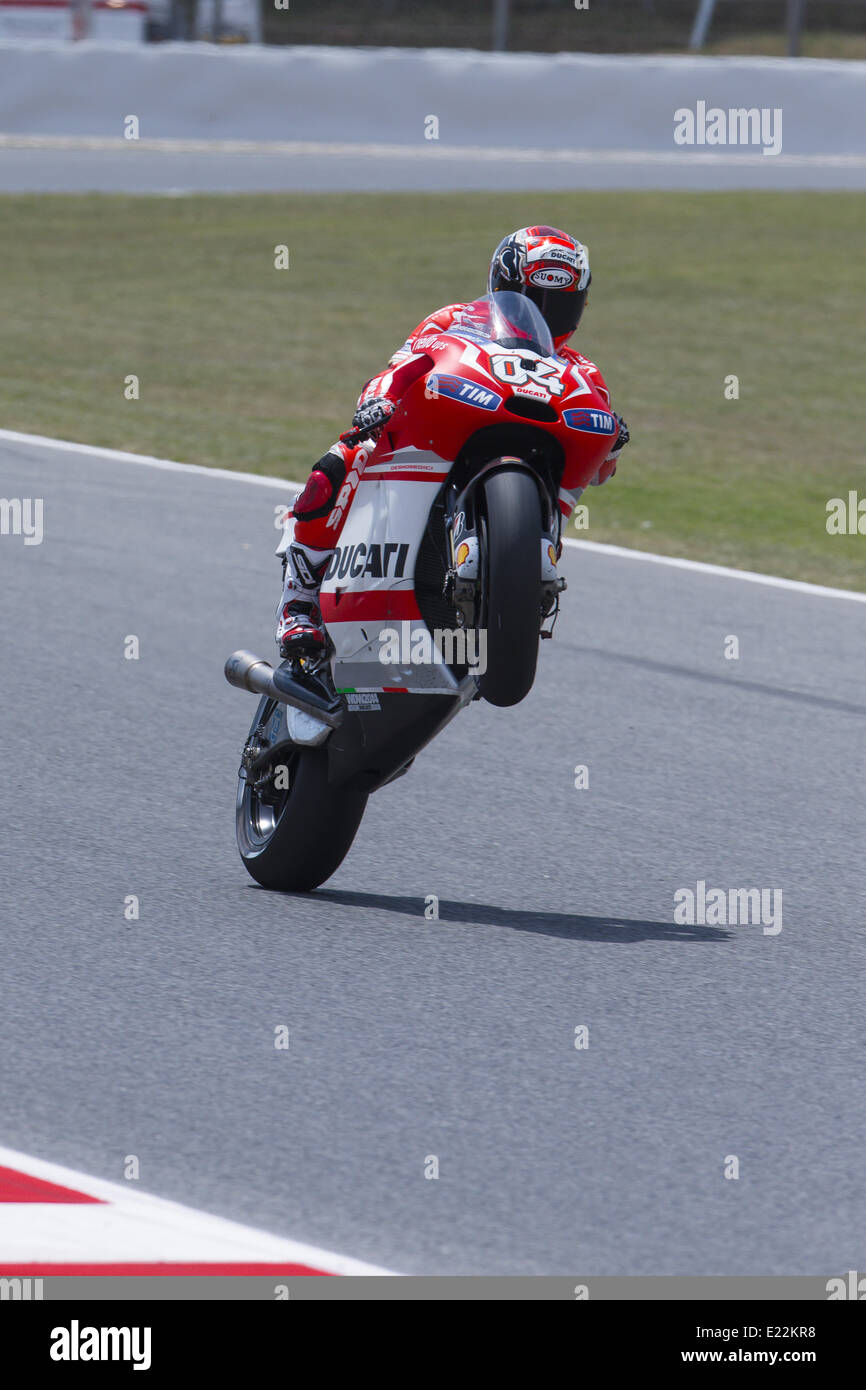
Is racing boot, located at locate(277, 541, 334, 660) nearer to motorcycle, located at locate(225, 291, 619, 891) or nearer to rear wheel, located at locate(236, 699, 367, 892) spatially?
motorcycle, located at locate(225, 291, 619, 891)

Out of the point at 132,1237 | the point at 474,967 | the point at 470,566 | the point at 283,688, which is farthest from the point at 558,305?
the point at 132,1237

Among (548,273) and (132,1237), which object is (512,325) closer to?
(548,273)

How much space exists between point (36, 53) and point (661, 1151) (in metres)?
26.4

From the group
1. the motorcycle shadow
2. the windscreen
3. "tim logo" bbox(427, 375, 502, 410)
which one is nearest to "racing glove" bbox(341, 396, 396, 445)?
"tim logo" bbox(427, 375, 502, 410)

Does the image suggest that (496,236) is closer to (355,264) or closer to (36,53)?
(355,264)

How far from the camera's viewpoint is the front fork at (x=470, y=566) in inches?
208

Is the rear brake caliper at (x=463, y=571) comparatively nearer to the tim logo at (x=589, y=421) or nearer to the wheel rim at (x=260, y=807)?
the tim logo at (x=589, y=421)

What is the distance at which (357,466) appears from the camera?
580 cm

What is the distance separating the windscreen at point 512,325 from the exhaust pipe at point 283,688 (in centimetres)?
104

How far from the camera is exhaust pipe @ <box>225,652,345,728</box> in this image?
5.74m

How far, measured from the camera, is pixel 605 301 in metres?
20.4

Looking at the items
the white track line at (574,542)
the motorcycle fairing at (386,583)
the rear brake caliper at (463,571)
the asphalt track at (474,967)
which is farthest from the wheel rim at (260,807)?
the white track line at (574,542)

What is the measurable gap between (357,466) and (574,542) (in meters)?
5.77
